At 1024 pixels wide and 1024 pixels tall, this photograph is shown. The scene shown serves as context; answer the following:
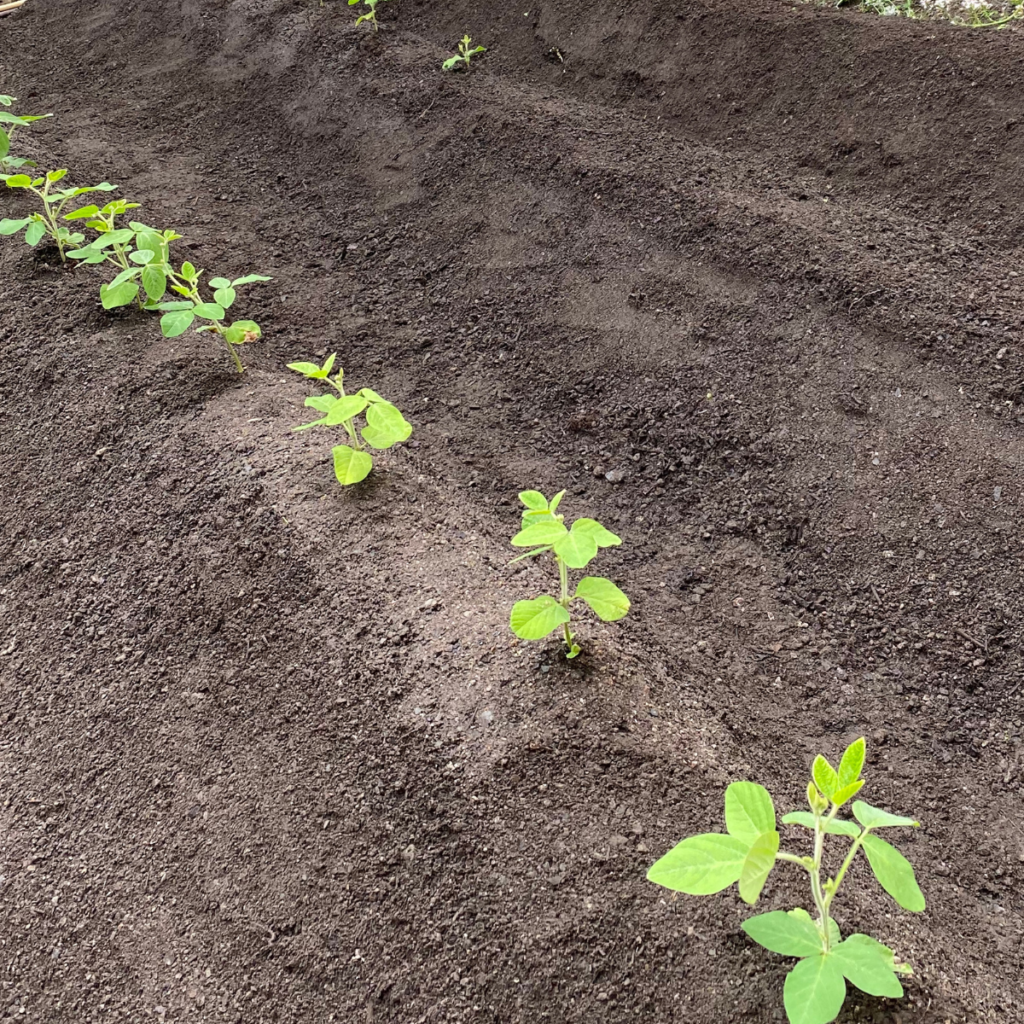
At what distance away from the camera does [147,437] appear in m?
2.41

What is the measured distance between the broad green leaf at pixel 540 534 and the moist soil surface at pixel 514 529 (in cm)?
32

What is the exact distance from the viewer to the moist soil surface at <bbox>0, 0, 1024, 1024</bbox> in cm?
152

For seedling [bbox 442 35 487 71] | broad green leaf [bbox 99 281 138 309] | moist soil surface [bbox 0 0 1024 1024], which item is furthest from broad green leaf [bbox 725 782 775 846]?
seedling [bbox 442 35 487 71]

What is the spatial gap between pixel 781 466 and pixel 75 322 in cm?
243

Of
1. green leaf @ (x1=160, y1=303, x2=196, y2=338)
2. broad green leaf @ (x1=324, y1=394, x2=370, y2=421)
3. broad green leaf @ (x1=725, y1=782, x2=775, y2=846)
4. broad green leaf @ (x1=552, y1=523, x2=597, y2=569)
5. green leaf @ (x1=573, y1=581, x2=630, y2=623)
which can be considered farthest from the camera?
green leaf @ (x1=160, y1=303, x2=196, y2=338)

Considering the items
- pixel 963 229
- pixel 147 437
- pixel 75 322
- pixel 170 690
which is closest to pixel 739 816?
pixel 170 690

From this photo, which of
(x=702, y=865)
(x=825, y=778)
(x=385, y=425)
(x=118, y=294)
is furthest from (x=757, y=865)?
(x=118, y=294)

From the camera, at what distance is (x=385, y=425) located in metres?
2.06

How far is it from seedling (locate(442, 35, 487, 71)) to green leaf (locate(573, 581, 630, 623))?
11.9 ft

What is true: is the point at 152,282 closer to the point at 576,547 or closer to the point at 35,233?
the point at 35,233

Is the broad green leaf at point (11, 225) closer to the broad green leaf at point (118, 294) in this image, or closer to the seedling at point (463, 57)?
the broad green leaf at point (118, 294)

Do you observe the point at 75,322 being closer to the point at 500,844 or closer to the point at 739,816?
the point at 500,844

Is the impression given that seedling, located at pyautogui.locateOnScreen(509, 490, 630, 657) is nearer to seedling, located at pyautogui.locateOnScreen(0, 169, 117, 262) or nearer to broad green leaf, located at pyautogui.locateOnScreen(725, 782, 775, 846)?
broad green leaf, located at pyautogui.locateOnScreen(725, 782, 775, 846)

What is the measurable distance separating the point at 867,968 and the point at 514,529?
4.92 ft
